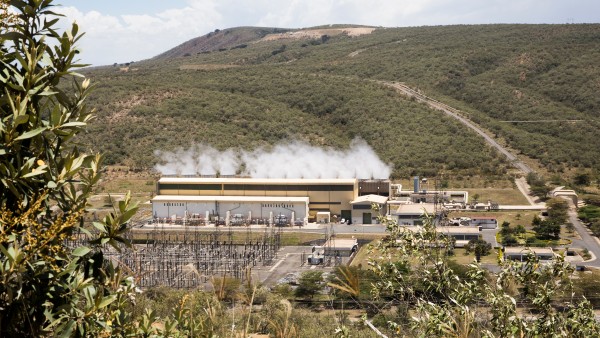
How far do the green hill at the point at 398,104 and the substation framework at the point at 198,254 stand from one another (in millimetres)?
13150

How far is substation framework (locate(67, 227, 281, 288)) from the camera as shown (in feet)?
88.8

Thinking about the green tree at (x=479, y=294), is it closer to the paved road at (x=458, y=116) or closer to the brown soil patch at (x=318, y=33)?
the paved road at (x=458, y=116)

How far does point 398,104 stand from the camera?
68.8 m

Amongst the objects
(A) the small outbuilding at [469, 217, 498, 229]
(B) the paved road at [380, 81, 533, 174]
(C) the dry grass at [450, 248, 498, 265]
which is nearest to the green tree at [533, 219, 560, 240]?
(A) the small outbuilding at [469, 217, 498, 229]

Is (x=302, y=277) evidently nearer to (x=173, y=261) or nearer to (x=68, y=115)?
(x=173, y=261)

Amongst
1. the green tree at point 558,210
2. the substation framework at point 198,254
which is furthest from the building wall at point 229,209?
the green tree at point 558,210

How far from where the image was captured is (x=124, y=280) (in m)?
4.54

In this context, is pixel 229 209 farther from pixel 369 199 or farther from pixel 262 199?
pixel 369 199

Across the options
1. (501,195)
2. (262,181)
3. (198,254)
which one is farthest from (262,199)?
(501,195)

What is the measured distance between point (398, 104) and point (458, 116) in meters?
5.67

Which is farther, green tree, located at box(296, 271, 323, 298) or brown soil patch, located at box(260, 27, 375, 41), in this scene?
brown soil patch, located at box(260, 27, 375, 41)

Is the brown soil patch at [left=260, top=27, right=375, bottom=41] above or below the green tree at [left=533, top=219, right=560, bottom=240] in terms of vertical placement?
above

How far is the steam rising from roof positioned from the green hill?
6.13ft

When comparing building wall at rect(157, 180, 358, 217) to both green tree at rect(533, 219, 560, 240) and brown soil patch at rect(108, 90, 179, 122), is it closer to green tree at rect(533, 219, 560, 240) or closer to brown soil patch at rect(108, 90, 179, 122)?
green tree at rect(533, 219, 560, 240)
